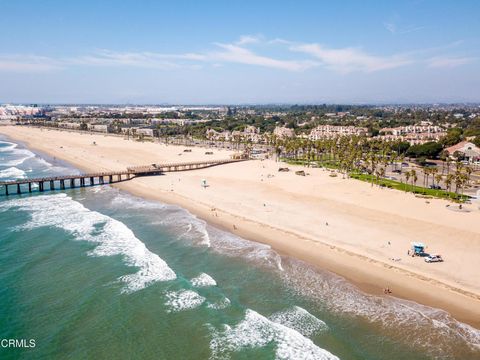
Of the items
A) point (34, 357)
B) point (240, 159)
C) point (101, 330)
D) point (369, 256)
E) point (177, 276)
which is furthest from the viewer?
point (240, 159)

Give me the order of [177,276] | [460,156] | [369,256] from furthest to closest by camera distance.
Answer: [460,156]
[369,256]
[177,276]

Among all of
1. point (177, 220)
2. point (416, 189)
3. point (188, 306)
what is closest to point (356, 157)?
point (416, 189)

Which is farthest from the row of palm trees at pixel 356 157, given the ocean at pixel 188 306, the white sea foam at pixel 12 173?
the white sea foam at pixel 12 173

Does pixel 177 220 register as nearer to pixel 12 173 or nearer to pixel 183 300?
pixel 183 300

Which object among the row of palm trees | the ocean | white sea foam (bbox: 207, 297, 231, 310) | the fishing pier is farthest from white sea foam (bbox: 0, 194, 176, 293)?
the row of palm trees

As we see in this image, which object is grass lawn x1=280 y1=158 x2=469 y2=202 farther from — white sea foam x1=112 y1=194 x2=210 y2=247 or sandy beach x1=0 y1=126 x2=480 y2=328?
white sea foam x1=112 y1=194 x2=210 y2=247

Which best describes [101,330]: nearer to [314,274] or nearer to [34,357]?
[34,357]

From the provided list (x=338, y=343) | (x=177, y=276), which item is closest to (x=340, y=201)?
(x=177, y=276)
